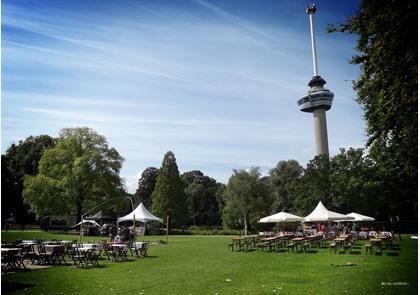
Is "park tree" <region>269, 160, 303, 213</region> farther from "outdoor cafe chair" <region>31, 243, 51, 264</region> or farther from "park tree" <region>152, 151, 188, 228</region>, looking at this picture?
"outdoor cafe chair" <region>31, 243, 51, 264</region>

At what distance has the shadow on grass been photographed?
29.5 feet

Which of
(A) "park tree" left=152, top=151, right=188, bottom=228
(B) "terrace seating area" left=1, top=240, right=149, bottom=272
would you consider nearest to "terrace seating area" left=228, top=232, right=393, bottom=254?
(B) "terrace seating area" left=1, top=240, right=149, bottom=272

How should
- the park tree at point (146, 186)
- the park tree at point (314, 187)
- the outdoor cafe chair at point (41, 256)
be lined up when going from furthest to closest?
1. the park tree at point (146, 186)
2. the park tree at point (314, 187)
3. the outdoor cafe chair at point (41, 256)

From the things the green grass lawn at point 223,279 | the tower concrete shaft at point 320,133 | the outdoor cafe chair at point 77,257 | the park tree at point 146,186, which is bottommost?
the green grass lawn at point 223,279

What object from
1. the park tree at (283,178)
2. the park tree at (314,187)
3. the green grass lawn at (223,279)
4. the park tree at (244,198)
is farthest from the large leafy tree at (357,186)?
the green grass lawn at (223,279)

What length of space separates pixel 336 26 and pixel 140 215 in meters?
22.3

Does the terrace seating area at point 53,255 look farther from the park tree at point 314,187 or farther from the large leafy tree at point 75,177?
the park tree at point 314,187

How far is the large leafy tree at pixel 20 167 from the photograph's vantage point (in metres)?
49.8

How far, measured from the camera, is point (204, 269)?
12500mm

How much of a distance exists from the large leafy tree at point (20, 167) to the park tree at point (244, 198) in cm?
2573

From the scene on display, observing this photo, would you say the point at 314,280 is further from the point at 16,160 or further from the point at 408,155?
the point at 16,160

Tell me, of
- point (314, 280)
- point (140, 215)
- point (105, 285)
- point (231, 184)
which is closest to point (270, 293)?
point (314, 280)

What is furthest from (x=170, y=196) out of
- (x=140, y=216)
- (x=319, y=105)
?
(x=319, y=105)

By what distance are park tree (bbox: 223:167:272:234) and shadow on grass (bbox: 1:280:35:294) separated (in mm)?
42527
